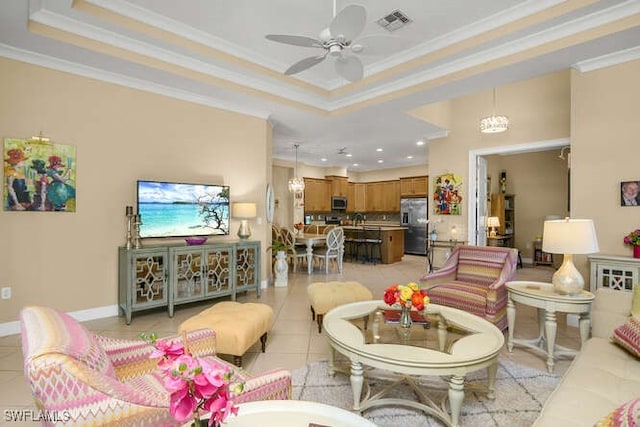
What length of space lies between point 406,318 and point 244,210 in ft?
10.2

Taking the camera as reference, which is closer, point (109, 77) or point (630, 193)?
point (630, 193)

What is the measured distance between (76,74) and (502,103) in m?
6.24

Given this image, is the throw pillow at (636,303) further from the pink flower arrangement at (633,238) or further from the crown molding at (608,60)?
the crown molding at (608,60)

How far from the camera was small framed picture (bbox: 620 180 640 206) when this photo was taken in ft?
10.9

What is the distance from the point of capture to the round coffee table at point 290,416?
1.18 metres

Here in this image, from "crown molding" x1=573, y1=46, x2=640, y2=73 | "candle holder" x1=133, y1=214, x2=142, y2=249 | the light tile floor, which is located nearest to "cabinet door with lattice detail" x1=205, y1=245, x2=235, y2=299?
the light tile floor

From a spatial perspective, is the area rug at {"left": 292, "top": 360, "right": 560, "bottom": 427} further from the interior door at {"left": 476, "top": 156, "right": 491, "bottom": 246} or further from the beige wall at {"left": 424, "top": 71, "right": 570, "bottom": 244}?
the beige wall at {"left": 424, "top": 71, "right": 570, "bottom": 244}

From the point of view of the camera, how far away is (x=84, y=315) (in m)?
3.66

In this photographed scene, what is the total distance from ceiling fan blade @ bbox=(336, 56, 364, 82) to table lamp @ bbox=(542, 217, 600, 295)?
2.10 m

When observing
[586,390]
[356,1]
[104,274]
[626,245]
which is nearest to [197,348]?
[586,390]

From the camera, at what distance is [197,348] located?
180cm

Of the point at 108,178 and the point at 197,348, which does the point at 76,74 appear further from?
the point at 197,348

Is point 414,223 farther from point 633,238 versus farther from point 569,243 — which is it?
point 569,243

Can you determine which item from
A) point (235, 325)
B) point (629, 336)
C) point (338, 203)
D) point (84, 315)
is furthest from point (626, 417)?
point (338, 203)
